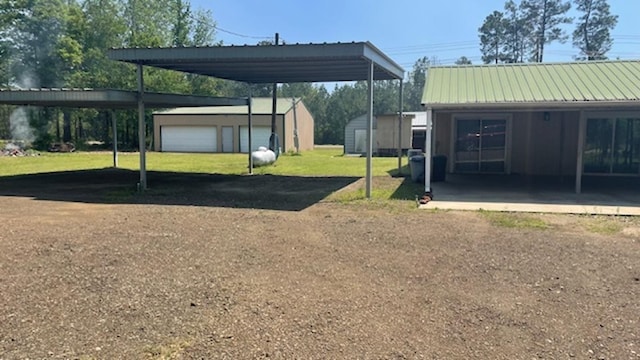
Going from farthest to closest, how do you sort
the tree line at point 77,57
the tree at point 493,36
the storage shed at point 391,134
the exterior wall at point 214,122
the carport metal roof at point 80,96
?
the tree at point 493,36, the tree line at point 77,57, the exterior wall at point 214,122, the storage shed at point 391,134, the carport metal roof at point 80,96

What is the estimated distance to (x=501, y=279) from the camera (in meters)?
5.29

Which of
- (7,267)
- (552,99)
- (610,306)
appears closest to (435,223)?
(610,306)

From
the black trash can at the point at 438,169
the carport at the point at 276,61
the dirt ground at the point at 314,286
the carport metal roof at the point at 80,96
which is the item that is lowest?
the dirt ground at the point at 314,286

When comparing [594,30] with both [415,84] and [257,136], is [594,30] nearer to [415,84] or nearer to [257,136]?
[257,136]

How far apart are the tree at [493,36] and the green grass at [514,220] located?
45.5 meters

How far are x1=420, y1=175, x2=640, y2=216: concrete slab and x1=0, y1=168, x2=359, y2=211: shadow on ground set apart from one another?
3.06 meters

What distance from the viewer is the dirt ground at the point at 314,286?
3701mm

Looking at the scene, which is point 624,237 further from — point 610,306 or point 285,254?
point 285,254

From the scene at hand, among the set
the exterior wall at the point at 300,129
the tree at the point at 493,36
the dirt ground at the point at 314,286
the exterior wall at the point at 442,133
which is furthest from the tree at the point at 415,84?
the dirt ground at the point at 314,286

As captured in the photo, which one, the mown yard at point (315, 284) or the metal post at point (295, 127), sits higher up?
the metal post at point (295, 127)

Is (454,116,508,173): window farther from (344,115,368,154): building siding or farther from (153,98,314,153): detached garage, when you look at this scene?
(344,115,368,154): building siding

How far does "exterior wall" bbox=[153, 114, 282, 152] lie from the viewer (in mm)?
33562

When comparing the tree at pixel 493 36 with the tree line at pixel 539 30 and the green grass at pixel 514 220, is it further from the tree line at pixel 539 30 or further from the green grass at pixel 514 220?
the green grass at pixel 514 220

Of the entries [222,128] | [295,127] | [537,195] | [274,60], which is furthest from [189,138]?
[537,195]
